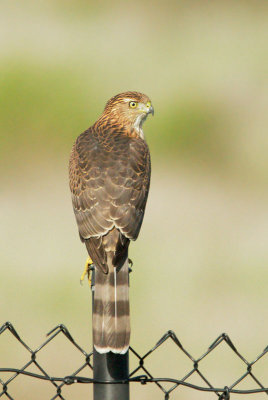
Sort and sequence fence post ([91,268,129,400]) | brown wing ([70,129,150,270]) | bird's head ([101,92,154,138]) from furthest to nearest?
bird's head ([101,92,154,138]) < brown wing ([70,129,150,270]) < fence post ([91,268,129,400])

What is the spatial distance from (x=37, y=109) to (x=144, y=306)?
4.72 metres

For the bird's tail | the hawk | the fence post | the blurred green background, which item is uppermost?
the blurred green background

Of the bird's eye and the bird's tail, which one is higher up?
the bird's eye

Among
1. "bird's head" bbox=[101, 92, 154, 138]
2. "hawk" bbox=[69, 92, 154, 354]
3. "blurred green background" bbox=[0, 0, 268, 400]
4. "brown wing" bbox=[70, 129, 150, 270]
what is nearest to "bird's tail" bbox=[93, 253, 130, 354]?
"hawk" bbox=[69, 92, 154, 354]

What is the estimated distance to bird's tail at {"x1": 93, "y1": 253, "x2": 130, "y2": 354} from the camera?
4.45 meters

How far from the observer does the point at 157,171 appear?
40.0ft

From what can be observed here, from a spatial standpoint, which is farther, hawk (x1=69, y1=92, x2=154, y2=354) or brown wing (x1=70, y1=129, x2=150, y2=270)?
brown wing (x1=70, y1=129, x2=150, y2=270)

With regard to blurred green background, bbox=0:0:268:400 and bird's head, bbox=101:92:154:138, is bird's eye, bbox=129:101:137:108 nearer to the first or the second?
bird's head, bbox=101:92:154:138

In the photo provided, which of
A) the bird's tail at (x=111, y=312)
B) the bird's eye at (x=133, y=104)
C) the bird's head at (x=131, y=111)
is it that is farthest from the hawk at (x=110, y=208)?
the bird's eye at (x=133, y=104)

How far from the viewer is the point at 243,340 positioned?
8.69 metres

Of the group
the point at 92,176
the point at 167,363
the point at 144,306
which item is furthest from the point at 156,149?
the point at 92,176

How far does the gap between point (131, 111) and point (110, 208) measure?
1471 mm

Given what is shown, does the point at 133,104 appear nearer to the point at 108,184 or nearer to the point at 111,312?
the point at 108,184

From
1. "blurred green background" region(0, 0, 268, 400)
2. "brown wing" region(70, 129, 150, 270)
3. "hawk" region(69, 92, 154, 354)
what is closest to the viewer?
"hawk" region(69, 92, 154, 354)
